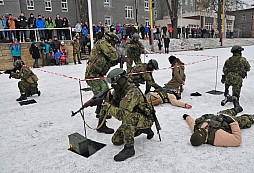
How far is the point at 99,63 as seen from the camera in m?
4.53

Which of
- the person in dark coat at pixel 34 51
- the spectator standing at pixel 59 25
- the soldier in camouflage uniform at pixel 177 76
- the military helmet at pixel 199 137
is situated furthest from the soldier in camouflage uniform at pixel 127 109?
the spectator standing at pixel 59 25

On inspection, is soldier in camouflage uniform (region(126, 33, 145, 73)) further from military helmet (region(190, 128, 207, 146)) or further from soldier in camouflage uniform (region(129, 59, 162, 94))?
military helmet (region(190, 128, 207, 146))

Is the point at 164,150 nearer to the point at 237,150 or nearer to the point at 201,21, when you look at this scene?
the point at 237,150

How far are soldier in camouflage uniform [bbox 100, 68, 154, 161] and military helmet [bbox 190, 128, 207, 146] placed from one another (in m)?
0.72

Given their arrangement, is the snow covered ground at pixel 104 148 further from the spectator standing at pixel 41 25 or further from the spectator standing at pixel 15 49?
the spectator standing at pixel 41 25

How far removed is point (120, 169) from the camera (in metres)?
3.08

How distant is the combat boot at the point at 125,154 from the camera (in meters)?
3.26

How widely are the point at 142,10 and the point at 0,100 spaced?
29.5 m

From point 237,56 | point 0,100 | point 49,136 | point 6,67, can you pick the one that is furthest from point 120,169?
point 6,67

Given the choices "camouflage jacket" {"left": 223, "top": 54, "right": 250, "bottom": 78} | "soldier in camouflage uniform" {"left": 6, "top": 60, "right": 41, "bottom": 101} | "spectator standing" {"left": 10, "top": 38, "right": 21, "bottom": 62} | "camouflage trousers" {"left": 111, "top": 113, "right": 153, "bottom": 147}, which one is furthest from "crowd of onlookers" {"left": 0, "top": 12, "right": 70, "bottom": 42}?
"camouflage trousers" {"left": 111, "top": 113, "right": 153, "bottom": 147}

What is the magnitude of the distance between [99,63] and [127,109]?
5.39 ft

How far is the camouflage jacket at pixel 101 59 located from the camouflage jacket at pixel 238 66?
2.71m

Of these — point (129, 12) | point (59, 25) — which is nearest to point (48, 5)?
point (129, 12)

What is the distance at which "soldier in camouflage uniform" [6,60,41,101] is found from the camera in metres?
6.50
